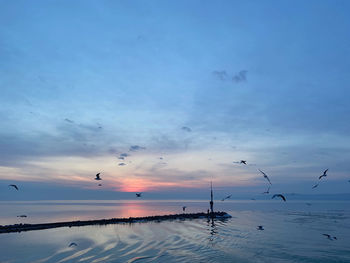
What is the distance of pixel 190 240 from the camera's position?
52531 millimetres

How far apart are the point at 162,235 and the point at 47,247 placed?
76.4 ft

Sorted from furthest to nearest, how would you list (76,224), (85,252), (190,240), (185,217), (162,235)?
1. (185,217)
2. (76,224)
3. (162,235)
4. (190,240)
5. (85,252)

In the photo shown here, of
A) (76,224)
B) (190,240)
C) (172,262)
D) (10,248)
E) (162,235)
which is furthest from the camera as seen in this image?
(76,224)

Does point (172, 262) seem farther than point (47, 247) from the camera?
No

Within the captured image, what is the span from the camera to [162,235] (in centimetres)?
5781

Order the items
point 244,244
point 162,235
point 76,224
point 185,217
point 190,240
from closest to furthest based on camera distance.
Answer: point 244,244, point 190,240, point 162,235, point 76,224, point 185,217

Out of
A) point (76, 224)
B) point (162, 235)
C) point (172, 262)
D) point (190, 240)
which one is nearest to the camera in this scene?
point (172, 262)

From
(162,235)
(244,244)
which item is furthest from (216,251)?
(162,235)

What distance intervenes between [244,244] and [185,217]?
164 feet

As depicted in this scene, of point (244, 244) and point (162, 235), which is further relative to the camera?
point (162, 235)

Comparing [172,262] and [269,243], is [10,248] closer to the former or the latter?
[172,262]

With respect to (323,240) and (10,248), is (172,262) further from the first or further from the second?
(323,240)

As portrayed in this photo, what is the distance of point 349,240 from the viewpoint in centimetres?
5406

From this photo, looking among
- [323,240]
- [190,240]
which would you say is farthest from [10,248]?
[323,240]
